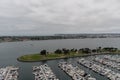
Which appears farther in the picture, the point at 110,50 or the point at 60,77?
the point at 110,50

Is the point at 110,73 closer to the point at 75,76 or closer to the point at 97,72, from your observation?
the point at 97,72

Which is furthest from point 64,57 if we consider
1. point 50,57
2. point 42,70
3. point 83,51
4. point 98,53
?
point 42,70

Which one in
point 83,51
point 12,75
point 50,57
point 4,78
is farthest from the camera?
point 83,51

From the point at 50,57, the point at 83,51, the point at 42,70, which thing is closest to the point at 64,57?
the point at 50,57

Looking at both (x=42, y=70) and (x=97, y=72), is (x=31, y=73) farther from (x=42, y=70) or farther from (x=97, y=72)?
(x=97, y=72)

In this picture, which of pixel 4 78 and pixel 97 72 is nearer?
pixel 4 78

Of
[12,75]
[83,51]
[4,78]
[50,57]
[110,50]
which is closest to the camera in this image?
[4,78]

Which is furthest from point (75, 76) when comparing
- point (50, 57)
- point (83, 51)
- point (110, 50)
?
point (110, 50)

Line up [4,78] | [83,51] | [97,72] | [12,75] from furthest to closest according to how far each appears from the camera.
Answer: [83,51] < [97,72] < [12,75] < [4,78]

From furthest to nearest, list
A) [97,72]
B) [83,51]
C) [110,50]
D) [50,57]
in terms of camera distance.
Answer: [110,50] < [83,51] < [50,57] < [97,72]
